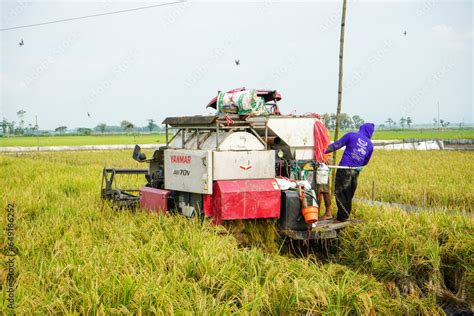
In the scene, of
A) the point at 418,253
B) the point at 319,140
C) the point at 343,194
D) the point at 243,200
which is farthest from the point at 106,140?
the point at 418,253

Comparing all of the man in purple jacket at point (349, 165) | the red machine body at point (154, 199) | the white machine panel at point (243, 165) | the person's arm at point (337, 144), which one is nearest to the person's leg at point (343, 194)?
the man in purple jacket at point (349, 165)

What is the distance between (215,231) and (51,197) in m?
6.02

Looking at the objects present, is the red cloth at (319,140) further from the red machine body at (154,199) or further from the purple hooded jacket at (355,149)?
the red machine body at (154,199)

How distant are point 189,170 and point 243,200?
106 cm

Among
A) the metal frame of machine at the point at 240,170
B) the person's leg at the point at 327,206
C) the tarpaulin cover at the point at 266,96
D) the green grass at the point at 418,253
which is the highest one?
the tarpaulin cover at the point at 266,96

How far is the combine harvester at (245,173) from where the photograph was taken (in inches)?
286

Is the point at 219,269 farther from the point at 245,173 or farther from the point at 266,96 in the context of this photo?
the point at 266,96

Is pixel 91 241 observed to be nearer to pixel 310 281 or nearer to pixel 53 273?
pixel 53 273

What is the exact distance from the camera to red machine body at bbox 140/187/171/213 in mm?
8227

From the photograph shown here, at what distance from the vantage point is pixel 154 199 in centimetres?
852

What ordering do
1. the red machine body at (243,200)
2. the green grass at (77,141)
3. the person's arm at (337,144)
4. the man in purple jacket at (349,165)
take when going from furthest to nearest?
the green grass at (77,141)
the man in purple jacket at (349,165)
the person's arm at (337,144)
the red machine body at (243,200)

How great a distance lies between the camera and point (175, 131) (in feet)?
30.4

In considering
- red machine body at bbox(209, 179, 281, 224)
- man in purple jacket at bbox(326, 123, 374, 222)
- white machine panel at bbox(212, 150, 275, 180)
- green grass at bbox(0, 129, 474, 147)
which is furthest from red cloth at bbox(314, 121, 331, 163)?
green grass at bbox(0, 129, 474, 147)

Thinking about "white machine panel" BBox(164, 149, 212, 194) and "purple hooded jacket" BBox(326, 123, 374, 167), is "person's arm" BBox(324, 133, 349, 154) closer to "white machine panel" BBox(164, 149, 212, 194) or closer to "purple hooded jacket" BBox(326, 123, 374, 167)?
"purple hooded jacket" BBox(326, 123, 374, 167)
